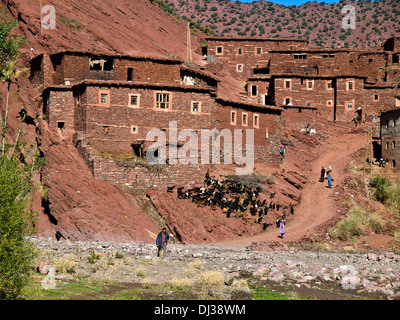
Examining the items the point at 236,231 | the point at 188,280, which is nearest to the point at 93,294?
the point at 188,280

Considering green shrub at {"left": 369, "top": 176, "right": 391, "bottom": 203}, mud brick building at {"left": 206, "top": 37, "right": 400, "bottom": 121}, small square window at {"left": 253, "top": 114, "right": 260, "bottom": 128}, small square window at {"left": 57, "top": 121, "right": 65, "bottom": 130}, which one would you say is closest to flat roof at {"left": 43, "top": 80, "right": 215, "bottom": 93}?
small square window at {"left": 57, "top": 121, "right": 65, "bottom": 130}

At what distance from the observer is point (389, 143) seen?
5066 cm

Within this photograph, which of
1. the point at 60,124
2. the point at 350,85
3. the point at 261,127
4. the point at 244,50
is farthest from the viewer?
the point at 244,50

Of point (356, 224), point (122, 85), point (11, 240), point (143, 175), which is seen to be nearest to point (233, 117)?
point (122, 85)

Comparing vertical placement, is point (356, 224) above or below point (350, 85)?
below

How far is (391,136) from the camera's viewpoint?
50.5 m

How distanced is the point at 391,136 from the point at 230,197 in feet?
61.4

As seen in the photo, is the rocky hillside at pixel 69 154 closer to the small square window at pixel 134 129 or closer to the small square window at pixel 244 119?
the small square window at pixel 134 129

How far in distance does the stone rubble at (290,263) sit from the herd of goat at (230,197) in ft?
14.7

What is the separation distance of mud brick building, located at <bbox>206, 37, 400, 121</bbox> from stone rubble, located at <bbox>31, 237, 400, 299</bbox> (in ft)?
89.1

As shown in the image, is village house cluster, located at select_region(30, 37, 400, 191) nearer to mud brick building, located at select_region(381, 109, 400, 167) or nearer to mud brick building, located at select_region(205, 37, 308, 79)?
mud brick building, located at select_region(381, 109, 400, 167)

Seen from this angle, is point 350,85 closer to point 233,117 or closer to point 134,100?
point 233,117

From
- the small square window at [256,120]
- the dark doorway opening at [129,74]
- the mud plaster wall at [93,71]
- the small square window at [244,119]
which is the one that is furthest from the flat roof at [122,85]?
the small square window at [256,120]
